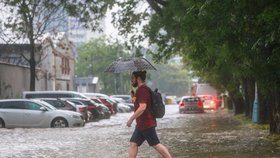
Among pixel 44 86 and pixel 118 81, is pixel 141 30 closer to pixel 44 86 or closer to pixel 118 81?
pixel 44 86

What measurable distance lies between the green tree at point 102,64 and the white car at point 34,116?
6171 cm

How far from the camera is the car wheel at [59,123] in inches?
947

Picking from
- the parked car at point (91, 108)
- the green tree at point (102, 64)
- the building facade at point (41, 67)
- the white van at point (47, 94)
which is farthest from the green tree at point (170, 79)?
the parked car at point (91, 108)

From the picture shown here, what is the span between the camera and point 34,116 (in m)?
24.1

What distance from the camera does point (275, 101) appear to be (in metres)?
16.0

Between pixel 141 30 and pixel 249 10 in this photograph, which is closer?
pixel 249 10

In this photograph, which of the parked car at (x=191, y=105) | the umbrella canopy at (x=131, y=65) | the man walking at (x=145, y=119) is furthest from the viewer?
the parked car at (x=191, y=105)

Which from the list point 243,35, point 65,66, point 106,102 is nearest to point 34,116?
point 243,35

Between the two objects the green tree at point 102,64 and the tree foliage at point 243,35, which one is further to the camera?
the green tree at point 102,64

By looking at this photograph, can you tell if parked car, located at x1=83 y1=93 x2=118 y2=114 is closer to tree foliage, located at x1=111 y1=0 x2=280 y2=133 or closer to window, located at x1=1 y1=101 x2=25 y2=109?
window, located at x1=1 y1=101 x2=25 y2=109

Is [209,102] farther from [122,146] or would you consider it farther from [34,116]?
[122,146]

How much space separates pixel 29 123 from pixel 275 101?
1225 cm

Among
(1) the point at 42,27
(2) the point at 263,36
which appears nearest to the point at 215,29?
(2) the point at 263,36

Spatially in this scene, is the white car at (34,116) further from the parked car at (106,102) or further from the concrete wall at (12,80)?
the concrete wall at (12,80)
